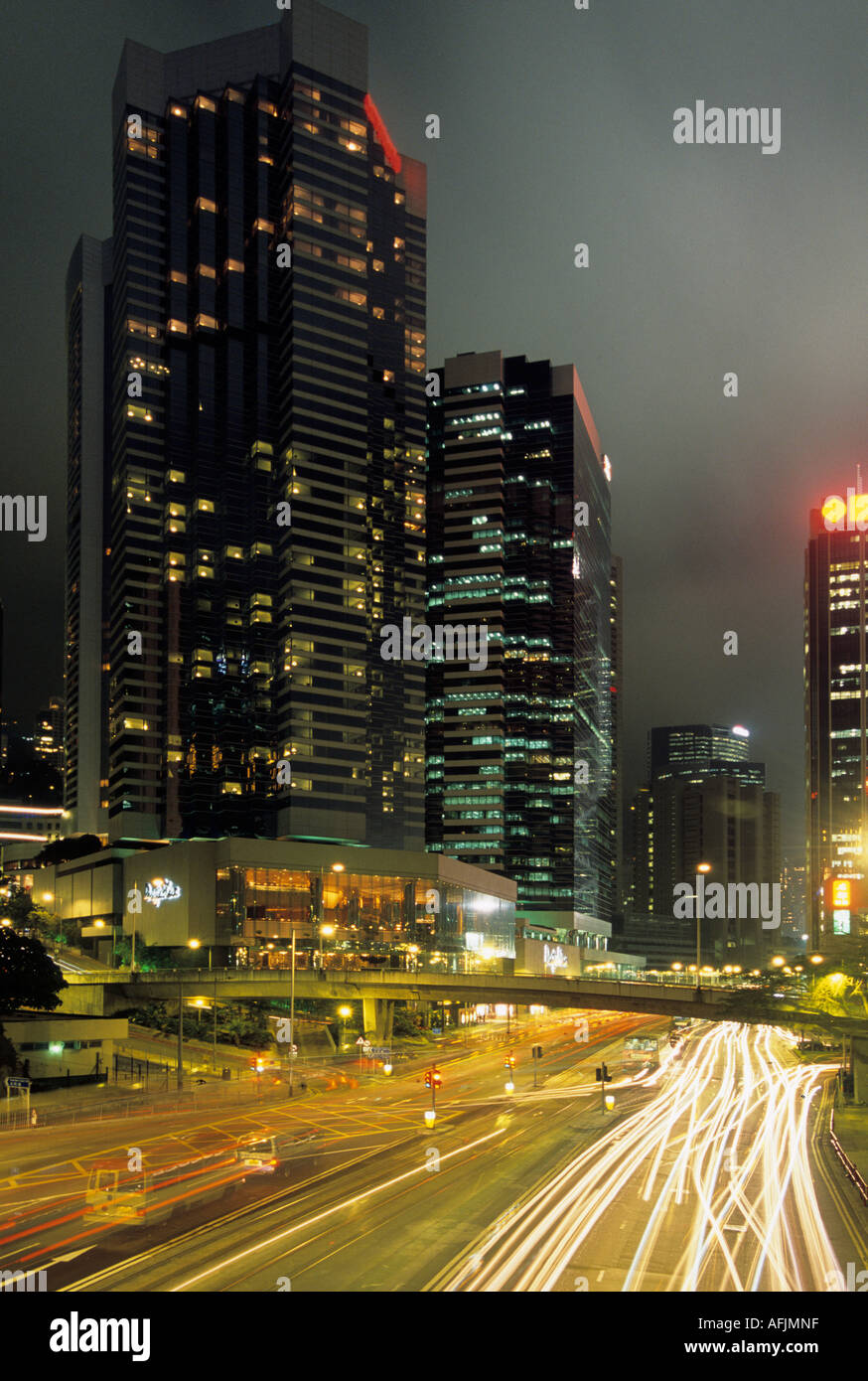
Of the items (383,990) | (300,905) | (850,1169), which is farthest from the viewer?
(300,905)

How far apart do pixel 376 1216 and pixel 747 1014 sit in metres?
38.2

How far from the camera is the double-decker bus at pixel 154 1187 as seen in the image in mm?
39594

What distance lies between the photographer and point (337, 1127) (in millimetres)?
62969

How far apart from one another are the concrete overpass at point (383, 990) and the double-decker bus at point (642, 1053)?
1009 centimetres

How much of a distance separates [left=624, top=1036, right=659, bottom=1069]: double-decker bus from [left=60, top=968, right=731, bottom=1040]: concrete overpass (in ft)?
33.1

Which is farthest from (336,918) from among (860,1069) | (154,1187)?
(154,1187)

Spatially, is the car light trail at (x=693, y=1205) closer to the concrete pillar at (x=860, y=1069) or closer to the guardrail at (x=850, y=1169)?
the guardrail at (x=850, y=1169)

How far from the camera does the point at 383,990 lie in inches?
3826

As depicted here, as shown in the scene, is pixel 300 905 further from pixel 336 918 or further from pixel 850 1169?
pixel 850 1169

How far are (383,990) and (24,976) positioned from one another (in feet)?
96.0

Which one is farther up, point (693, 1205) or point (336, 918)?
point (693, 1205)

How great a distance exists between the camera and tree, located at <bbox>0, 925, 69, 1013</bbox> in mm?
80312
